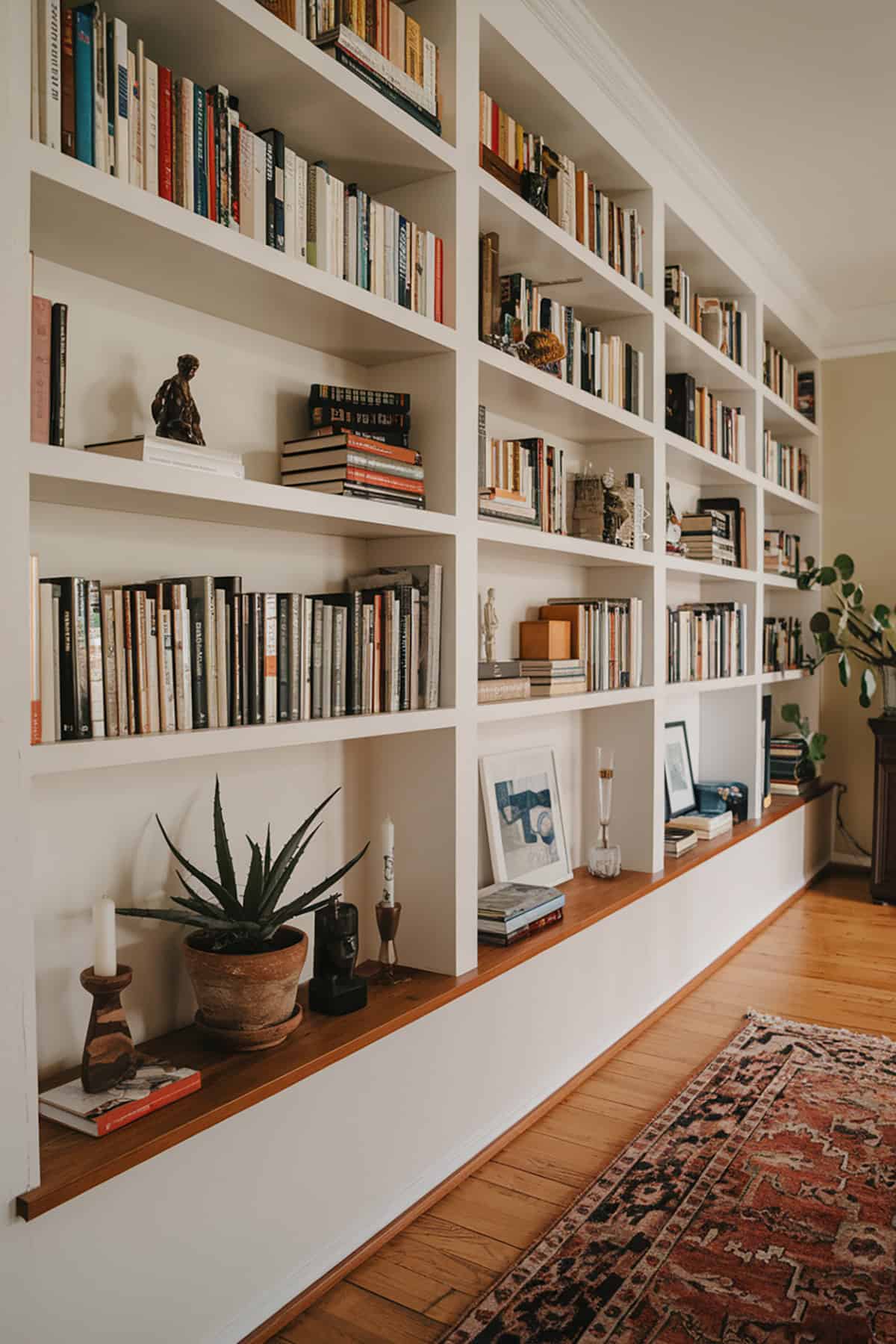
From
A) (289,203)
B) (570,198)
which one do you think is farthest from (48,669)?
(570,198)

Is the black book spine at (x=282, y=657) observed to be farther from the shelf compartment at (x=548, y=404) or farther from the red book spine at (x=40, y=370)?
the shelf compartment at (x=548, y=404)

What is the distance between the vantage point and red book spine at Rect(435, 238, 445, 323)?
227cm

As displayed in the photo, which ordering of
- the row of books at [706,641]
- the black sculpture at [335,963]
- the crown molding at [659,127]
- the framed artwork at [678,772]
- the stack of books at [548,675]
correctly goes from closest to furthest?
the black sculpture at [335,963], the crown molding at [659,127], the stack of books at [548,675], the row of books at [706,641], the framed artwork at [678,772]

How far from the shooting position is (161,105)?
1.63 metres

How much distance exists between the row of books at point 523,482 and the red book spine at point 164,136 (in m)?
1.02

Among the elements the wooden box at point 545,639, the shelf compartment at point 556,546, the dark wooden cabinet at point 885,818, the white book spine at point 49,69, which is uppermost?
the white book spine at point 49,69

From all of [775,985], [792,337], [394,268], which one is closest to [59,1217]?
[394,268]

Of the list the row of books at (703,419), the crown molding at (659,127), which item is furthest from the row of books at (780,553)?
the crown molding at (659,127)

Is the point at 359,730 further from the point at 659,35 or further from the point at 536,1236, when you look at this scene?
the point at 659,35

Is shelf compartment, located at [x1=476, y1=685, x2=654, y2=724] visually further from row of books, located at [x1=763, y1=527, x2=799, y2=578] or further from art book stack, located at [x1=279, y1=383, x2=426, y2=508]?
row of books, located at [x1=763, y1=527, x2=799, y2=578]

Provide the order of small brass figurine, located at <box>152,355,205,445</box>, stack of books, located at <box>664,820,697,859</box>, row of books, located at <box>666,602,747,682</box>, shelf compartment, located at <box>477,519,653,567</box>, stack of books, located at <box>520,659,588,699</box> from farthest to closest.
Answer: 1. row of books, located at <box>666,602,747,682</box>
2. stack of books, located at <box>664,820,697,859</box>
3. stack of books, located at <box>520,659,588,699</box>
4. shelf compartment, located at <box>477,519,653,567</box>
5. small brass figurine, located at <box>152,355,205,445</box>

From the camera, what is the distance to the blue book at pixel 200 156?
169 centimetres

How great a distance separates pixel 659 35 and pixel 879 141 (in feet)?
3.40

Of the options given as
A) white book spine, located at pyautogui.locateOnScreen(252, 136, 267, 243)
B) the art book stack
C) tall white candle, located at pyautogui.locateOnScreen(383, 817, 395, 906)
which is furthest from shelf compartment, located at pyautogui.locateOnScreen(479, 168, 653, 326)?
tall white candle, located at pyautogui.locateOnScreen(383, 817, 395, 906)
